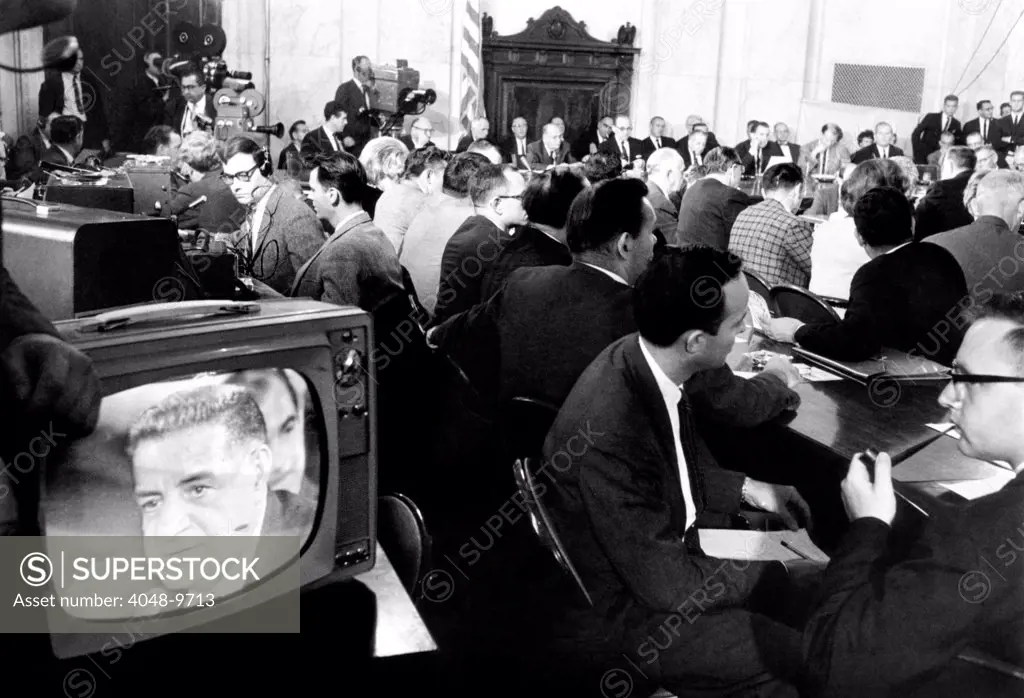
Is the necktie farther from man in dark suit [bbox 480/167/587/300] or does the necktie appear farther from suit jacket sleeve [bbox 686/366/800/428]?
suit jacket sleeve [bbox 686/366/800/428]

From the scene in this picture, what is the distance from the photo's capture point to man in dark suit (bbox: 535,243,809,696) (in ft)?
5.38

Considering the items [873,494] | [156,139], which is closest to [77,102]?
[156,139]

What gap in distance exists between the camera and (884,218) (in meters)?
3.14

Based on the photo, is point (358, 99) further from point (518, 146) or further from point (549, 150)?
point (549, 150)

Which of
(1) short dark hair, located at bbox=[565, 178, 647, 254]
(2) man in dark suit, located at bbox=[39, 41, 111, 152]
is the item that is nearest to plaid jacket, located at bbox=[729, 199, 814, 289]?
(1) short dark hair, located at bbox=[565, 178, 647, 254]

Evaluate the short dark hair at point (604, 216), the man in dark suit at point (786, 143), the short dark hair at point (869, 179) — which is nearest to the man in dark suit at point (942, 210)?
the short dark hair at point (869, 179)

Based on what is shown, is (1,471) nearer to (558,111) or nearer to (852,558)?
(852,558)

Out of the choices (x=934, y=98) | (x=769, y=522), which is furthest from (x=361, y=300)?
(x=934, y=98)

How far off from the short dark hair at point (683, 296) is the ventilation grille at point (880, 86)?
1197cm

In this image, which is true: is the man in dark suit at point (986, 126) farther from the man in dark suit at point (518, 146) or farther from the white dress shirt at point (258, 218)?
the white dress shirt at point (258, 218)

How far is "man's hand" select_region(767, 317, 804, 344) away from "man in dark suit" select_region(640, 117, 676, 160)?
829 centimetres

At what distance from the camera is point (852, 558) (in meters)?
1.46

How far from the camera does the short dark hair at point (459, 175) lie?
434 centimetres

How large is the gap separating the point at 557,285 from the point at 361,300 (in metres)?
1.00
